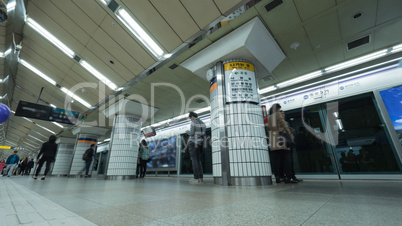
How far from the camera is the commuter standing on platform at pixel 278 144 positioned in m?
3.68

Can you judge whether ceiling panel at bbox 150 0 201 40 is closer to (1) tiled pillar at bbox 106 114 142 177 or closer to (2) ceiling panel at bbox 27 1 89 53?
(2) ceiling panel at bbox 27 1 89 53

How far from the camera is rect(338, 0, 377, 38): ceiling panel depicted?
3.46m

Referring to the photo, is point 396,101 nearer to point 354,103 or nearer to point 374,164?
point 354,103

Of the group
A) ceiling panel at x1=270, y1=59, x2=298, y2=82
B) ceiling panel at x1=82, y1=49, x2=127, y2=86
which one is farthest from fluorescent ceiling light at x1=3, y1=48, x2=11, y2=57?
ceiling panel at x1=270, y1=59, x2=298, y2=82

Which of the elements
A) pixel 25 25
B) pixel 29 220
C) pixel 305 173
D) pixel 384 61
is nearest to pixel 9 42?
pixel 25 25

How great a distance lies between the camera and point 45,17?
5031 millimetres

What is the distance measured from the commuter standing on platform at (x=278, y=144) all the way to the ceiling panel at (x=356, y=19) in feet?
7.67

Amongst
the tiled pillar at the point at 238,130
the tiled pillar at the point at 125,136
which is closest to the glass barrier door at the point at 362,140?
the tiled pillar at the point at 238,130

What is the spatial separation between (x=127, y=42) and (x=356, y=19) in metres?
5.58

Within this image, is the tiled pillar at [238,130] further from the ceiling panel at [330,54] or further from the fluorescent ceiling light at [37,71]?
the fluorescent ceiling light at [37,71]

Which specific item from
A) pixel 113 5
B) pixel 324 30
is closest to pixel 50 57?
pixel 113 5

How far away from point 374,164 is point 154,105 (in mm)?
8047

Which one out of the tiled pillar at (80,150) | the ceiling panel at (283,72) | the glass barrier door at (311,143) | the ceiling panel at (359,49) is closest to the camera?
the ceiling panel at (359,49)

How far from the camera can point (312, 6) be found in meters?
3.52
